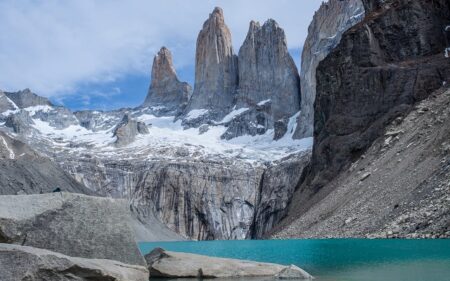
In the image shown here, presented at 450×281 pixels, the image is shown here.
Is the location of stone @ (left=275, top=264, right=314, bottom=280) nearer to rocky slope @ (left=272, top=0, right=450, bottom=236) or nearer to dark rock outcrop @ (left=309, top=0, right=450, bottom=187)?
rocky slope @ (left=272, top=0, right=450, bottom=236)

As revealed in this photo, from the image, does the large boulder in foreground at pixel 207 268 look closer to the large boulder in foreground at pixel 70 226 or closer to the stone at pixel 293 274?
the stone at pixel 293 274

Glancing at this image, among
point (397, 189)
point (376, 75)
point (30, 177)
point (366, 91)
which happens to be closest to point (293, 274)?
point (397, 189)

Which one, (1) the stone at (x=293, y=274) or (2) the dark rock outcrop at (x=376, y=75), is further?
(2) the dark rock outcrop at (x=376, y=75)

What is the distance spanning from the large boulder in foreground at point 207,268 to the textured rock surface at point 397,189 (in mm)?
23151

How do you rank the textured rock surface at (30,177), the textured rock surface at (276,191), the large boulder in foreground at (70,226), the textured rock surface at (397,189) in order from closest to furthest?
the large boulder in foreground at (70,226) → the textured rock surface at (397,189) → the textured rock surface at (30,177) → the textured rock surface at (276,191)

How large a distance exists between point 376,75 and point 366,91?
10.9ft

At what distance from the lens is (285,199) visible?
174125 mm

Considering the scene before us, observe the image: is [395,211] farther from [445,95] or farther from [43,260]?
[43,260]

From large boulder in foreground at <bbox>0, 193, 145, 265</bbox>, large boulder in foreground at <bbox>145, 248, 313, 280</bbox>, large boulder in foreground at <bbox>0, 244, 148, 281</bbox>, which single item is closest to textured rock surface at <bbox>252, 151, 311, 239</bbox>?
large boulder in foreground at <bbox>145, 248, 313, 280</bbox>

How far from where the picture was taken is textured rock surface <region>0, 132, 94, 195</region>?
412 ft

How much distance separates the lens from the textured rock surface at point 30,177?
412 feet

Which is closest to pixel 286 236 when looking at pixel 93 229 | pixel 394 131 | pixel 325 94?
pixel 394 131

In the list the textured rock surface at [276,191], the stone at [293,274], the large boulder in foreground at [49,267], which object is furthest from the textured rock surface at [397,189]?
the textured rock surface at [276,191]

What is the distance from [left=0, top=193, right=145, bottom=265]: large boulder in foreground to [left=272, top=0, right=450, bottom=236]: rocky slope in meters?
58.2
